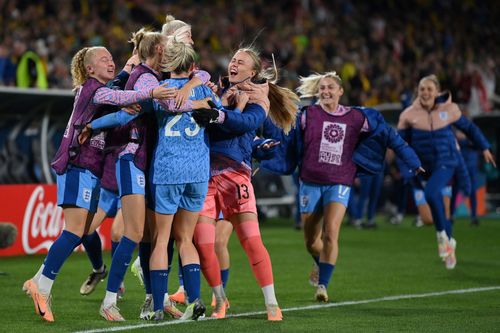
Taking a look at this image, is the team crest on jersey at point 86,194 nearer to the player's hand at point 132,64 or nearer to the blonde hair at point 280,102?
the player's hand at point 132,64

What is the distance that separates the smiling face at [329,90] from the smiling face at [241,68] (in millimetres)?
1910

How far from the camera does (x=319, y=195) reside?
10.1 metres

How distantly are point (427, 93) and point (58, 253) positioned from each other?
625 centimetres

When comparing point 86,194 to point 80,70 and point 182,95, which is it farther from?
point 182,95

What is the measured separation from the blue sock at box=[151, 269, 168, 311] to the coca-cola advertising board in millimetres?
5769

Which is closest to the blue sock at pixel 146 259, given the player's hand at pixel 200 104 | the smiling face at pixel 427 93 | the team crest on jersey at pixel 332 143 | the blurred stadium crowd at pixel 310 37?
the player's hand at pixel 200 104

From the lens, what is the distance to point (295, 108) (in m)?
8.82

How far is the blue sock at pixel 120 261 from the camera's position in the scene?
26.2ft

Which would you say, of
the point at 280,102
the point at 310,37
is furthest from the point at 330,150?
the point at 310,37

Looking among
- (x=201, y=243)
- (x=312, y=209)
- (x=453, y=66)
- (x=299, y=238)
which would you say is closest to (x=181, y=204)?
(x=201, y=243)

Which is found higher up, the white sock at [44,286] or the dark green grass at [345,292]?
the white sock at [44,286]

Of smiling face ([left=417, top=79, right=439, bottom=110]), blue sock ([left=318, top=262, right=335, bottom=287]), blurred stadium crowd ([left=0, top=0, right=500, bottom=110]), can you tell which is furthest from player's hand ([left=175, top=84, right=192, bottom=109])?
blurred stadium crowd ([left=0, top=0, right=500, bottom=110])

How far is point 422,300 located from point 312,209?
129cm

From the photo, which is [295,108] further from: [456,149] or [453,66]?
[453,66]
